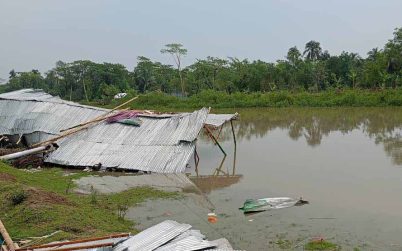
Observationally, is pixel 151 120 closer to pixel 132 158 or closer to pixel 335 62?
pixel 132 158

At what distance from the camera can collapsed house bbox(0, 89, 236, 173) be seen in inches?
592

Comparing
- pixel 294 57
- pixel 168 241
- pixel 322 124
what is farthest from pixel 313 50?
pixel 168 241

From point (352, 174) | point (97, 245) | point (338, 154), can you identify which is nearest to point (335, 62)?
point (338, 154)

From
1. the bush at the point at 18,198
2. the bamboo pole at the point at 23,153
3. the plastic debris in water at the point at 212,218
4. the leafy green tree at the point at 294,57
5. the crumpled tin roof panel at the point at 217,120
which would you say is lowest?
the plastic debris in water at the point at 212,218

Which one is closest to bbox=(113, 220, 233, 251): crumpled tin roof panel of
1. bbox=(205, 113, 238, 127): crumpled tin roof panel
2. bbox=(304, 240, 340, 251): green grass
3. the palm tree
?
bbox=(304, 240, 340, 251): green grass

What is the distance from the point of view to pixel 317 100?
33906 millimetres

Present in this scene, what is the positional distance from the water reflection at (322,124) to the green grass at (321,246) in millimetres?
8152

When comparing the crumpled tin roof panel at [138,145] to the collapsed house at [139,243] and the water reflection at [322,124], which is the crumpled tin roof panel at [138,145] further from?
the collapsed house at [139,243]

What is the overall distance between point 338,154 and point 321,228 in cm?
811

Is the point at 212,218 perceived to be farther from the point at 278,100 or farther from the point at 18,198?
the point at 278,100

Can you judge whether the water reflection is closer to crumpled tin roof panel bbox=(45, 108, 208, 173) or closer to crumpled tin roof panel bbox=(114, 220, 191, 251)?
crumpled tin roof panel bbox=(45, 108, 208, 173)

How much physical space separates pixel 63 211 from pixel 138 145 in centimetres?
648

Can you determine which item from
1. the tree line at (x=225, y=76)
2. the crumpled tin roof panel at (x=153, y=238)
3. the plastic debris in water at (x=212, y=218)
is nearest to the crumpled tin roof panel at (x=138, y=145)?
the plastic debris in water at (x=212, y=218)

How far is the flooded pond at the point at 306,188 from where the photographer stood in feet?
30.3
